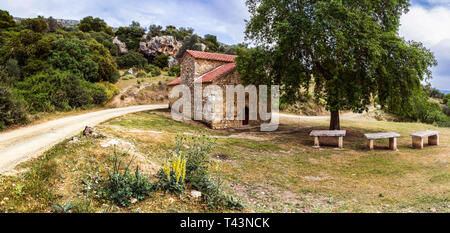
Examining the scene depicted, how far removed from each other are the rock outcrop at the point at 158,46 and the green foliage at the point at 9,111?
1403 inches

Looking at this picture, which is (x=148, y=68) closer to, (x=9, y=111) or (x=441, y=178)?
(x=9, y=111)

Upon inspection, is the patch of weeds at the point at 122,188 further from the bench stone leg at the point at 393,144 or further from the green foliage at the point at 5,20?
the green foliage at the point at 5,20

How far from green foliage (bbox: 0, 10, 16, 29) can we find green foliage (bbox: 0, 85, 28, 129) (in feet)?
89.0

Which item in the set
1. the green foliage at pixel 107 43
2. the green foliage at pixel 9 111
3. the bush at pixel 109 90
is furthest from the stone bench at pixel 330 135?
the green foliage at pixel 107 43

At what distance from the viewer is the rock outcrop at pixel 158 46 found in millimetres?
44219

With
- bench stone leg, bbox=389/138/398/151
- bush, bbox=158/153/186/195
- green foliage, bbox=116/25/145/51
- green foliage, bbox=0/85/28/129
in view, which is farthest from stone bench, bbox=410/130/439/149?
green foliage, bbox=116/25/145/51

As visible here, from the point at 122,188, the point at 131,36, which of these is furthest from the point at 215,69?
the point at 131,36

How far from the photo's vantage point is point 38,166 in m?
5.51

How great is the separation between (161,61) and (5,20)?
68.2 ft

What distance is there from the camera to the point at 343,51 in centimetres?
1103

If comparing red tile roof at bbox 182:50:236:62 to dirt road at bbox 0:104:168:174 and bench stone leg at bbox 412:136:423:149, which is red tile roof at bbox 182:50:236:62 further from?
bench stone leg at bbox 412:136:423:149

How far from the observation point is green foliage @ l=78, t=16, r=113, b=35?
46.3 meters

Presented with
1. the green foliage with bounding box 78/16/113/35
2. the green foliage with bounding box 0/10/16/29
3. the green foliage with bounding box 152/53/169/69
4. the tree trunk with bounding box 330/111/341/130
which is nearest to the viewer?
the tree trunk with bounding box 330/111/341/130
